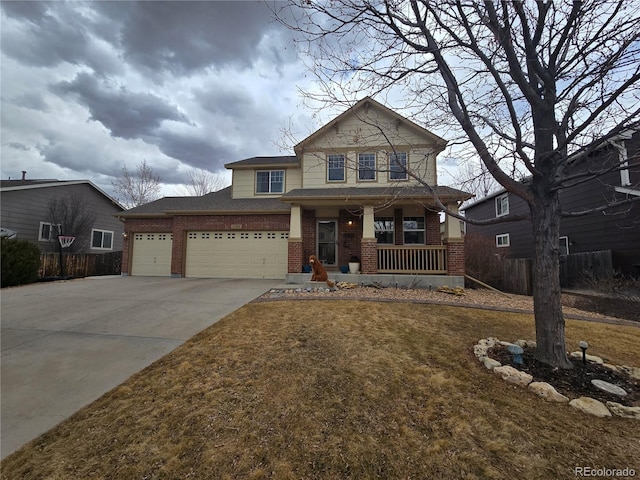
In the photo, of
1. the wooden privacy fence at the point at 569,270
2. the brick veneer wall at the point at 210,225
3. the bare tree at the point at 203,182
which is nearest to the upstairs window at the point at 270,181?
the brick veneer wall at the point at 210,225

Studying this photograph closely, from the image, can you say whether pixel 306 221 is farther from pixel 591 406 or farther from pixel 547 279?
pixel 591 406

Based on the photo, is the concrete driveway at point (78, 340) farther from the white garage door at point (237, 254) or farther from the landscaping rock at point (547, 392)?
the landscaping rock at point (547, 392)

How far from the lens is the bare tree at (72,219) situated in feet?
48.9

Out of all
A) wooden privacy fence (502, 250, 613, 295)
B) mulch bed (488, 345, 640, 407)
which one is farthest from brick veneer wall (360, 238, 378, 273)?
mulch bed (488, 345, 640, 407)

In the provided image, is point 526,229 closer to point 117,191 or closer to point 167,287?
point 167,287

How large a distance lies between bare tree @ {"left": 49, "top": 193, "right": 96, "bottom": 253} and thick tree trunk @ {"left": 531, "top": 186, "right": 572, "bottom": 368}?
64.9ft

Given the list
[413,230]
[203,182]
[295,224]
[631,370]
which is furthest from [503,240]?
[203,182]

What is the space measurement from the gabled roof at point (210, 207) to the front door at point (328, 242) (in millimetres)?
1953

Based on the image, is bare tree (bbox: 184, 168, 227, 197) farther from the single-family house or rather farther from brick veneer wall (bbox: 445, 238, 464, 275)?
brick veneer wall (bbox: 445, 238, 464, 275)

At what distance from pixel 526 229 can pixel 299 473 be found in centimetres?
1726

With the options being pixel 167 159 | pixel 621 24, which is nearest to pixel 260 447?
pixel 621 24

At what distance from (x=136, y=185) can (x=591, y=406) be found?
3336cm

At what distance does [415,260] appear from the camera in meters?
9.87

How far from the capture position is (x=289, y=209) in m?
11.3
